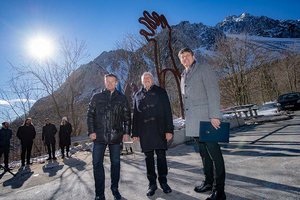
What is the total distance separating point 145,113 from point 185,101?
66cm

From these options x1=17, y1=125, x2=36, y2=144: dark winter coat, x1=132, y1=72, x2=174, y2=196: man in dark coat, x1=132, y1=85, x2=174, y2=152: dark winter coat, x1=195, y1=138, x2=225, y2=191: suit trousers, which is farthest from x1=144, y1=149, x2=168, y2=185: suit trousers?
x1=17, y1=125, x2=36, y2=144: dark winter coat

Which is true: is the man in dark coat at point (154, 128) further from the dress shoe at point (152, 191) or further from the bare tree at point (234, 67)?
the bare tree at point (234, 67)

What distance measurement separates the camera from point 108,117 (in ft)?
12.8

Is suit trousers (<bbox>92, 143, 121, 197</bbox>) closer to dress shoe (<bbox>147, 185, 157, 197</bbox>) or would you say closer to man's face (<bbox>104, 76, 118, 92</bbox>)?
dress shoe (<bbox>147, 185, 157, 197</bbox>)

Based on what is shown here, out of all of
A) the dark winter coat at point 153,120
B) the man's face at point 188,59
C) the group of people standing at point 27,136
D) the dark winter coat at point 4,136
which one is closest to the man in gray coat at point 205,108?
the man's face at point 188,59

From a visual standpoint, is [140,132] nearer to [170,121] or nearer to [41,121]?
[170,121]

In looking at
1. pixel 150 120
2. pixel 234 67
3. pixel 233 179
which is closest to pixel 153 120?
pixel 150 120

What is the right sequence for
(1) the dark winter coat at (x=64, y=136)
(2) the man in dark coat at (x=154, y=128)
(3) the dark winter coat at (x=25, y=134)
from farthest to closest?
(1) the dark winter coat at (x=64, y=136) < (3) the dark winter coat at (x=25, y=134) < (2) the man in dark coat at (x=154, y=128)

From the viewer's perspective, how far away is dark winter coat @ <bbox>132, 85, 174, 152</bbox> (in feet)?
12.8

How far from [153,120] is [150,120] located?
1.7 inches

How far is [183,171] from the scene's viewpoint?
5.06 metres

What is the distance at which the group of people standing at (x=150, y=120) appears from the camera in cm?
349

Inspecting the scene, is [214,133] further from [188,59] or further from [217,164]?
[188,59]

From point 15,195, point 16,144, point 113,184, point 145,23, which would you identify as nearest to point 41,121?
point 16,144
